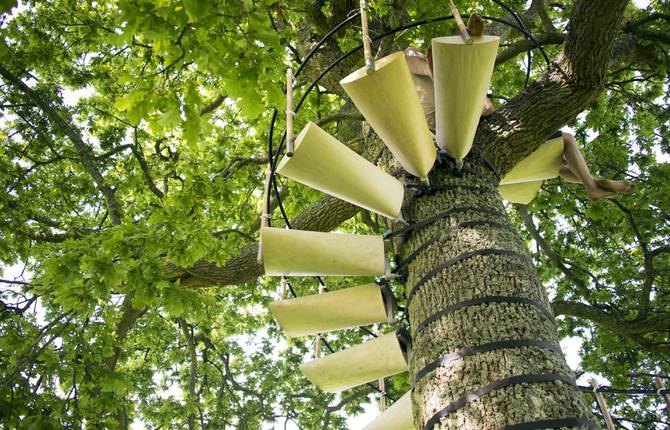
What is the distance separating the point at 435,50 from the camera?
2.23 metres

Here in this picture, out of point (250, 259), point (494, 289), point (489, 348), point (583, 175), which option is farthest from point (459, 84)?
point (250, 259)

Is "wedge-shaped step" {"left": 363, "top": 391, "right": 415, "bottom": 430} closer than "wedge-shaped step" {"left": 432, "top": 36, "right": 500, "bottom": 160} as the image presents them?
No

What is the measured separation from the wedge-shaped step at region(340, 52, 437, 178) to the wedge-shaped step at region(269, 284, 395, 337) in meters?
0.73

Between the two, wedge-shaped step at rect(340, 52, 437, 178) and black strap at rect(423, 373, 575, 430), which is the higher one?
wedge-shaped step at rect(340, 52, 437, 178)

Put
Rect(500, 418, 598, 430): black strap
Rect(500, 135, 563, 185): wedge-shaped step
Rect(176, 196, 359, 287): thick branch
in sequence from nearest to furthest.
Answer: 1. Rect(500, 418, 598, 430): black strap
2. Rect(500, 135, 563, 185): wedge-shaped step
3. Rect(176, 196, 359, 287): thick branch

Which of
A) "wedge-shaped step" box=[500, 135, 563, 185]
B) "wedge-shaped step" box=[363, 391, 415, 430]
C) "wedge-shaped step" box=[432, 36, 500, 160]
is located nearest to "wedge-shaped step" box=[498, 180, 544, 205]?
"wedge-shaped step" box=[500, 135, 563, 185]

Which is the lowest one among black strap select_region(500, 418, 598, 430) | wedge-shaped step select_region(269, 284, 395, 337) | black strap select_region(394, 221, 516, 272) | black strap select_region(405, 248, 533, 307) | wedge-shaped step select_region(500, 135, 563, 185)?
black strap select_region(500, 418, 598, 430)

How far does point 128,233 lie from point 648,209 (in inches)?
229

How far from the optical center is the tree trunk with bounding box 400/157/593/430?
178 cm

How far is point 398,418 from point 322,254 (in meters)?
1.24

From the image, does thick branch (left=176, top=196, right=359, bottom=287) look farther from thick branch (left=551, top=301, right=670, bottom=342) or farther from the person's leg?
thick branch (left=551, top=301, right=670, bottom=342)

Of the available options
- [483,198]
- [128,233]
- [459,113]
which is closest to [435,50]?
[459,113]

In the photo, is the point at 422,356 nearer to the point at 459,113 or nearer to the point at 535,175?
the point at 459,113

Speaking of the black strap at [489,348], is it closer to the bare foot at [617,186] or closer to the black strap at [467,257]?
the black strap at [467,257]
